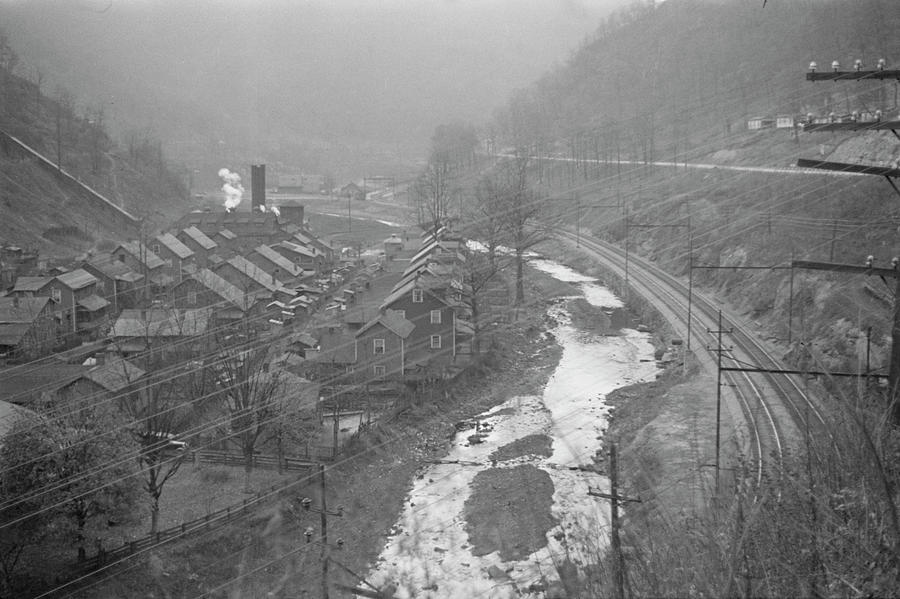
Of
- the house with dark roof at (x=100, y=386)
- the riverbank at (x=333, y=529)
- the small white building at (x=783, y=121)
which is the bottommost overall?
the riverbank at (x=333, y=529)

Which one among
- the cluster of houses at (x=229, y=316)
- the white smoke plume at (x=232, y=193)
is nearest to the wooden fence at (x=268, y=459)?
the cluster of houses at (x=229, y=316)

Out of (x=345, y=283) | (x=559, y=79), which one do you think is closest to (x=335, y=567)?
(x=345, y=283)

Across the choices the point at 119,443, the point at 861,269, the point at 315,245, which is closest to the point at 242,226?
the point at 315,245

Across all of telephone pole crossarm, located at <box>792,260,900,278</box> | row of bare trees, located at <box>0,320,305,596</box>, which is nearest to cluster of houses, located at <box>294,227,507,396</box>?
row of bare trees, located at <box>0,320,305,596</box>

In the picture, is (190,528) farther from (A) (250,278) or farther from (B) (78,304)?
(A) (250,278)

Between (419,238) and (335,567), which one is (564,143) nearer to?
(419,238)

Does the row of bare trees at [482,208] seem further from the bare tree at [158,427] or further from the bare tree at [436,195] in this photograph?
the bare tree at [158,427]

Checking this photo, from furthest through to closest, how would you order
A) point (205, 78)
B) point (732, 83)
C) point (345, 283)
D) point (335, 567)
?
1. point (205, 78)
2. point (732, 83)
3. point (345, 283)
4. point (335, 567)
